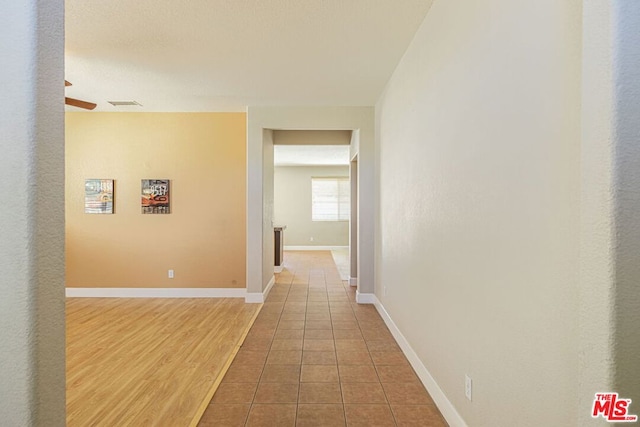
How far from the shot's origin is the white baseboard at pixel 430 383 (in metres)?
2.07

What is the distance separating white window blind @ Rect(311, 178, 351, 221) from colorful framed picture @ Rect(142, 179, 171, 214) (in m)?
6.69

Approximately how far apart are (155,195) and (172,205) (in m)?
0.28

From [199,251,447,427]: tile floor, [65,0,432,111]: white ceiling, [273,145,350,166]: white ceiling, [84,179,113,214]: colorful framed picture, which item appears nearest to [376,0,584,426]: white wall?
[199,251,447,427]: tile floor

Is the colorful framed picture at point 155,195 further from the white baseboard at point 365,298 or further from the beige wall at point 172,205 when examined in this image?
the white baseboard at point 365,298

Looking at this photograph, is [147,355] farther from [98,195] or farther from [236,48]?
[98,195]

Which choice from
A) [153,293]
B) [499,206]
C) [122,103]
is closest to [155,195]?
[122,103]

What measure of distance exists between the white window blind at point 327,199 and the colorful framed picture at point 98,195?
Answer: 23.0 ft

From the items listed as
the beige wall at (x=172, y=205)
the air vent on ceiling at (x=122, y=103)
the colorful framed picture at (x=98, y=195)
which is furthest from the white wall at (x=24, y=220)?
the colorful framed picture at (x=98, y=195)

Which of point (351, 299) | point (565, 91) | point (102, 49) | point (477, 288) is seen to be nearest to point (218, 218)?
point (351, 299)

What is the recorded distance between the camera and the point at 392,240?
3.74 metres

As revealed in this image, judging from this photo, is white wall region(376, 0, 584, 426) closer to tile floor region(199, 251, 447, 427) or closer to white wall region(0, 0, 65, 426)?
tile floor region(199, 251, 447, 427)

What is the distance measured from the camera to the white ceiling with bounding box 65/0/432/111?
253cm

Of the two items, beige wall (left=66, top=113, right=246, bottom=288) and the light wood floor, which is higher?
beige wall (left=66, top=113, right=246, bottom=288)

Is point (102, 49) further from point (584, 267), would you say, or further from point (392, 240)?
point (584, 267)
